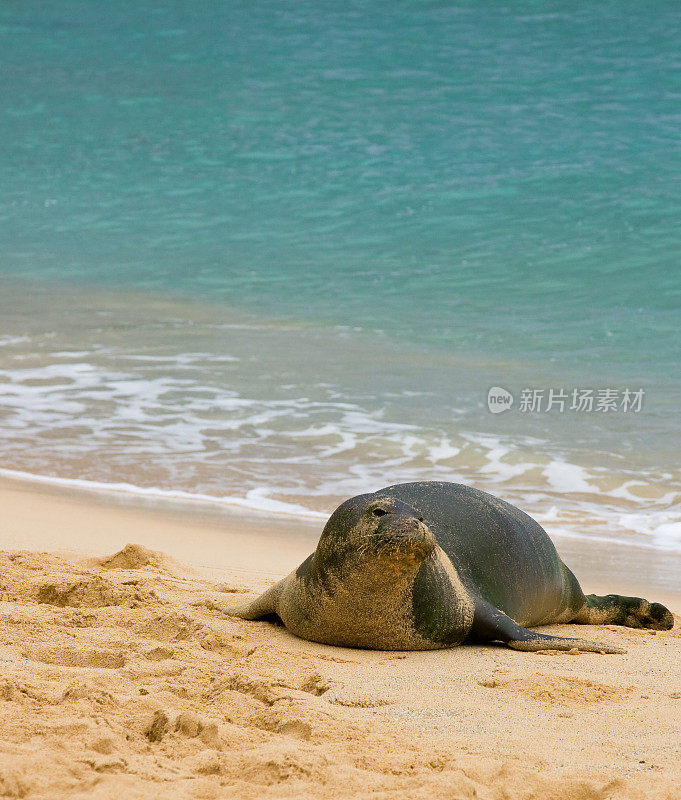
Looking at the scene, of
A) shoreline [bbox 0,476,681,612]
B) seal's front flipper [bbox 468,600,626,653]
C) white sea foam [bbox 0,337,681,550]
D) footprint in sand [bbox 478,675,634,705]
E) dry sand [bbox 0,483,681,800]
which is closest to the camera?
dry sand [bbox 0,483,681,800]

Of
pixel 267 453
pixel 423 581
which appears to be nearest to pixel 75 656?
pixel 423 581

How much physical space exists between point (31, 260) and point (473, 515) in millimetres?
12572

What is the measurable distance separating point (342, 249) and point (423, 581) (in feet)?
38.6

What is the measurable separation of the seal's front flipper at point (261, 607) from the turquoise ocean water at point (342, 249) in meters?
2.05

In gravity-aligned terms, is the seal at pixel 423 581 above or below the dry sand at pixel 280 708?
above

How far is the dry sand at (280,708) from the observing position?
2217 millimetres

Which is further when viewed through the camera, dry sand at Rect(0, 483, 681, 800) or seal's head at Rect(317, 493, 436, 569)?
seal's head at Rect(317, 493, 436, 569)

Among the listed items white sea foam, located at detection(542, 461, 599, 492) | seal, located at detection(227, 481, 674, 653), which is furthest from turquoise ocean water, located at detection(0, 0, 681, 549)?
seal, located at detection(227, 481, 674, 653)

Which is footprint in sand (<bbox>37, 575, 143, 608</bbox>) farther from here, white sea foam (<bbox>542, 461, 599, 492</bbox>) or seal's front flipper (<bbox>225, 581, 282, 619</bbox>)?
white sea foam (<bbox>542, 461, 599, 492</bbox>)

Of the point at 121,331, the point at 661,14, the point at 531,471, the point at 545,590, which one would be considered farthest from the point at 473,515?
the point at 661,14

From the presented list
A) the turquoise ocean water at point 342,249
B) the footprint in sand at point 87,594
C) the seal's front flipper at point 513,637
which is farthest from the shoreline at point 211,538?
the seal's front flipper at point 513,637

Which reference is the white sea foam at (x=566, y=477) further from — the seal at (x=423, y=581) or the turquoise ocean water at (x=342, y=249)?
the seal at (x=423, y=581)

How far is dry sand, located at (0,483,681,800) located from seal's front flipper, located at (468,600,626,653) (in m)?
0.04

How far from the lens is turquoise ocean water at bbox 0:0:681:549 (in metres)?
6.84
